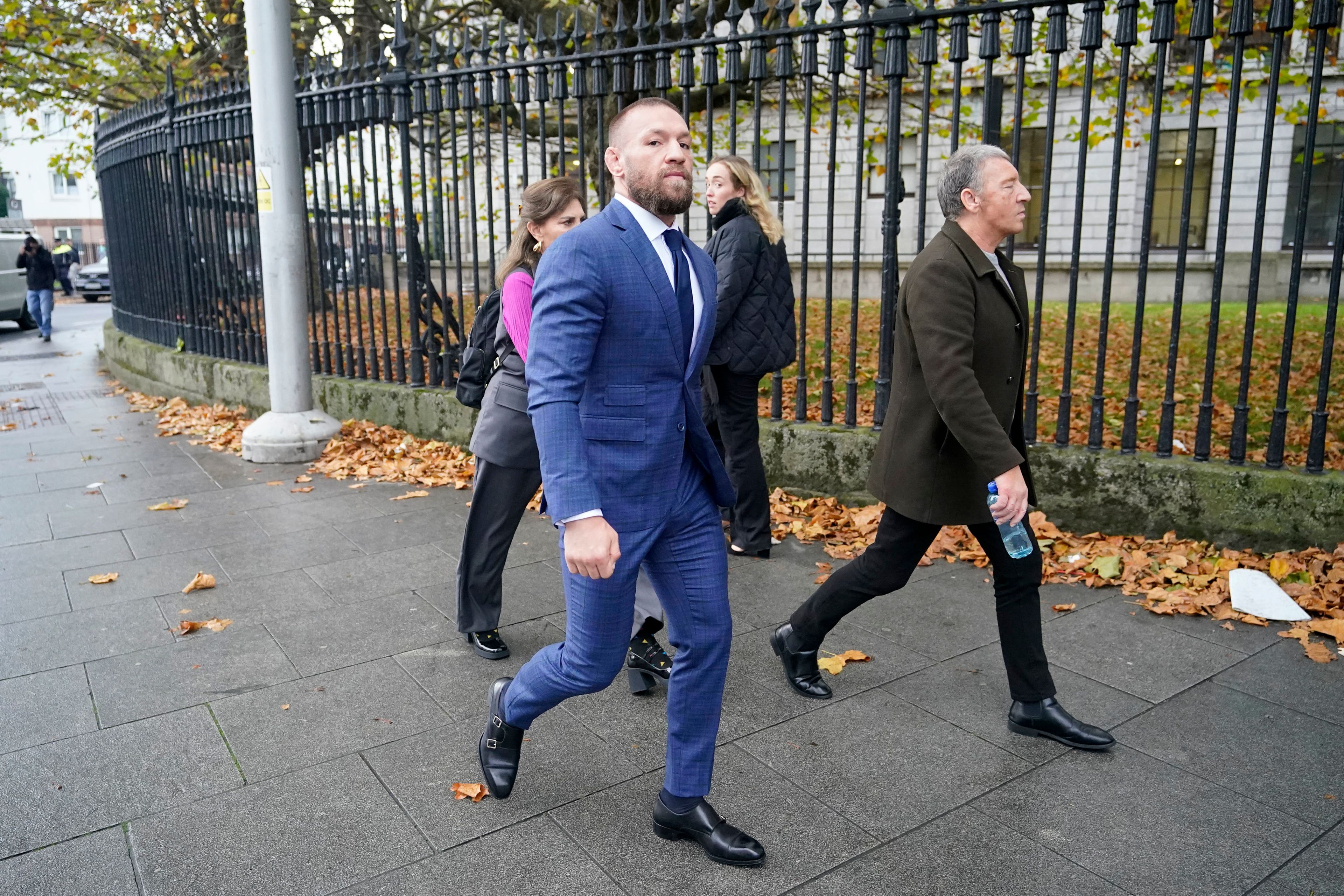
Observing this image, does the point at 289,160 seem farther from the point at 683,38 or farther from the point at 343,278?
the point at 683,38

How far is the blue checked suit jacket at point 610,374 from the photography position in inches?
99.2

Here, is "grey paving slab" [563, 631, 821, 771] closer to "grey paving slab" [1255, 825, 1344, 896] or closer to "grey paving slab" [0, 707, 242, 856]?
"grey paving slab" [0, 707, 242, 856]

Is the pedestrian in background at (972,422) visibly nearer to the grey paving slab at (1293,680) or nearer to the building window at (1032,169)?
the grey paving slab at (1293,680)

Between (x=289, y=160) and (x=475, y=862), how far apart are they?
631 centimetres

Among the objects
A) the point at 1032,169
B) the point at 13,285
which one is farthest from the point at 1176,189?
the point at 13,285

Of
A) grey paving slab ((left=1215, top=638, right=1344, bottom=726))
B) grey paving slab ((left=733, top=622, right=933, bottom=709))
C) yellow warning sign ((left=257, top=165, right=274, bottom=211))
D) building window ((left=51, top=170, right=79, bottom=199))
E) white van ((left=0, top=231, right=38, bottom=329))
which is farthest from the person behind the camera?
building window ((left=51, top=170, right=79, bottom=199))

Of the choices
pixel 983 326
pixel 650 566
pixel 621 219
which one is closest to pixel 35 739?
pixel 650 566

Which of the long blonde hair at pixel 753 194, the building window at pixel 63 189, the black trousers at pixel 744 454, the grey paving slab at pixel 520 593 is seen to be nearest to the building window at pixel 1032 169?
the long blonde hair at pixel 753 194

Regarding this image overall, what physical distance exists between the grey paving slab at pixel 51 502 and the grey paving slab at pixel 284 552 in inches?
66.0

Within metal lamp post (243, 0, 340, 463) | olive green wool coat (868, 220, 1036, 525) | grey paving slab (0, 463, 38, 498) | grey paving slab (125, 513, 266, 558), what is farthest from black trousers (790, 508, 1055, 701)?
grey paving slab (0, 463, 38, 498)

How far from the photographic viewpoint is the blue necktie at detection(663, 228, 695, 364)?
270 centimetres

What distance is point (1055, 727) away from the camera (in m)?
3.46

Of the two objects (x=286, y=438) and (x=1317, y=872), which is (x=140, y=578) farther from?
(x=1317, y=872)

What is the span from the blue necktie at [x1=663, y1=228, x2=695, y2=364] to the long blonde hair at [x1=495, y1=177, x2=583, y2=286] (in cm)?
135
